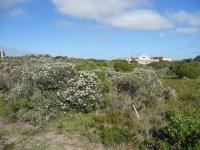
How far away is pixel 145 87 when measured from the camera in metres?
16.6

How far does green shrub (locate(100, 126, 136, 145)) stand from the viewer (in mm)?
11242

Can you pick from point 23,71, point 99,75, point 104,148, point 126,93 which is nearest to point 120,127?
point 104,148

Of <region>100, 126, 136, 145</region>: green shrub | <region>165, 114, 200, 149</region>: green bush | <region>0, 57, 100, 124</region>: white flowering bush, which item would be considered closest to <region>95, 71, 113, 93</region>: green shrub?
<region>0, 57, 100, 124</region>: white flowering bush

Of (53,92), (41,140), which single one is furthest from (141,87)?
(41,140)

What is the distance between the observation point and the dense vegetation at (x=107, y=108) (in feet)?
36.0

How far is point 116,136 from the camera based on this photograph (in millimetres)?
11375

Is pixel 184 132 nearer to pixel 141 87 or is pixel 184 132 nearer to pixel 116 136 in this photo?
pixel 116 136

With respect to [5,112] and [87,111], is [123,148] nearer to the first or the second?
[87,111]

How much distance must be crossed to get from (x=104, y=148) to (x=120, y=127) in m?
1.23

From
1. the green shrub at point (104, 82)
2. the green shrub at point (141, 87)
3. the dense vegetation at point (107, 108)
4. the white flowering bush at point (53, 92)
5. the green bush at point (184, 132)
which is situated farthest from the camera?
the green shrub at point (104, 82)

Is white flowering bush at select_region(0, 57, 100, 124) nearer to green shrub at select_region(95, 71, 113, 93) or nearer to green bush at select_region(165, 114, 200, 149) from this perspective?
green shrub at select_region(95, 71, 113, 93)

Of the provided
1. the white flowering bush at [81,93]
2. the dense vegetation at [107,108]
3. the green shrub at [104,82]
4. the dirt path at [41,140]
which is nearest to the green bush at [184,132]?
the dense vegetation at [107,108]

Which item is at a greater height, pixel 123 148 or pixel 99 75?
pixel 99 75

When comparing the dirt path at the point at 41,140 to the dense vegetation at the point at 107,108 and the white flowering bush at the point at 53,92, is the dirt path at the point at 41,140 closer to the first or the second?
the dense vegetation at the point at 107,108
